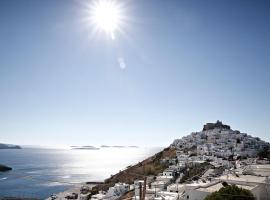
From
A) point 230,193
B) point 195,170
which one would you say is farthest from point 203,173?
point 230,193

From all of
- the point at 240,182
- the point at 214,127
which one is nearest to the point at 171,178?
the point at 240,182

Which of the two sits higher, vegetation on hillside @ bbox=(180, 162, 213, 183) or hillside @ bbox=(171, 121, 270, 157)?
hillside @ bbox=(171, 121, 270, 157)

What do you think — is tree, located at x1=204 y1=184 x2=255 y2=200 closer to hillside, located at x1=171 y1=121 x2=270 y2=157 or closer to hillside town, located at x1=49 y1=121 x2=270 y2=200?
hillside town, located at x1=49 y1=121 x2=270 y2=200

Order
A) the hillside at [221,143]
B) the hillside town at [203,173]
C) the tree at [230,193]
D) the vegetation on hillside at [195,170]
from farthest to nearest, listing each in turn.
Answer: the hillside at [221,143], the vegetation on hillside at [195,170], the hillside town at [203,173], the tree at [230,193]

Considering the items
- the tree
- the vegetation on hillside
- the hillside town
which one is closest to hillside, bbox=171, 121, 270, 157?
the hillside town

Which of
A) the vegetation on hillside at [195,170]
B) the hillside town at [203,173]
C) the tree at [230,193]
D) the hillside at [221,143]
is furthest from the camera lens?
the hillside at [221,143]

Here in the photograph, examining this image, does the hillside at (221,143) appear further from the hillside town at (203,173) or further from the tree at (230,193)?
the tree at (230,193)

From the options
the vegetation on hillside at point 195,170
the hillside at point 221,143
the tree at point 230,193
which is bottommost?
the tree at point 230,193

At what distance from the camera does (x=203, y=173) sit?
151ft

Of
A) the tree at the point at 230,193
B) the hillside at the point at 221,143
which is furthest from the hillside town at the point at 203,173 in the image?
the tree at the point at 230,193

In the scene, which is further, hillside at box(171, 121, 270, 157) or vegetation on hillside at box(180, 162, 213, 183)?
hillside at box(171, 121, 270, 157)

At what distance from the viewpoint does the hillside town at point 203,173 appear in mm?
24733

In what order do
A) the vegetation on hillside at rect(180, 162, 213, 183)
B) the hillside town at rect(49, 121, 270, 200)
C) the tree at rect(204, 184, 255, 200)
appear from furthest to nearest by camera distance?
the vegetation on hillside at rect(180, 162, 213, 183)
the hillside town at rect(49, 121, 270, 200)
the tree at rect(204, 184, 255, 200)

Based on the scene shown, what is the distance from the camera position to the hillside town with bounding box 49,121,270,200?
24.7 meters
